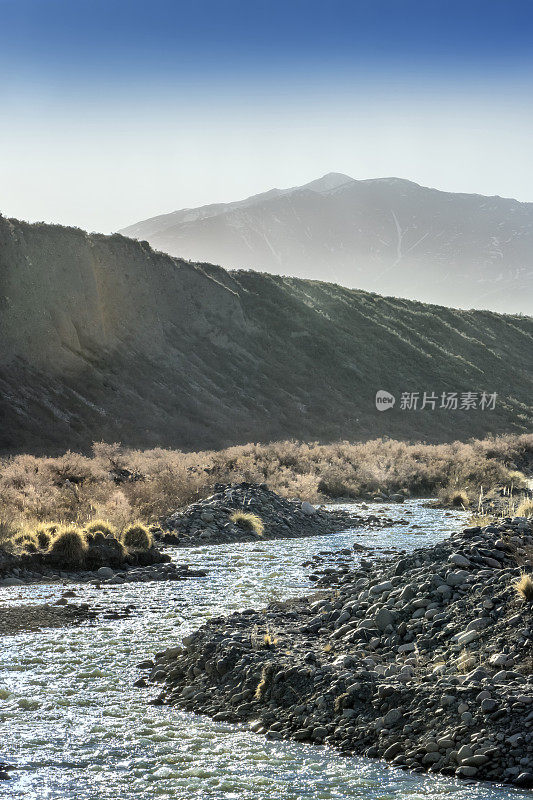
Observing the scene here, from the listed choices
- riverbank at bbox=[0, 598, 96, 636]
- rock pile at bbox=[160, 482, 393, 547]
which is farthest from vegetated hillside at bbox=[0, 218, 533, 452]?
riverbank at bbox=[0, 598, 96, 636]

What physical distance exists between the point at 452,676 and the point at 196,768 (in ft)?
8.21

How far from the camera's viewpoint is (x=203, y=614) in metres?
12.3

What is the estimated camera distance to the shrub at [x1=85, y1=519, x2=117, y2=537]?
17.4 meters

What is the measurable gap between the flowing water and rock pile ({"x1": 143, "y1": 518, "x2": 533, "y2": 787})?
26 centimetres

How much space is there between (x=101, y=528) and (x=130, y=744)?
34.8 ft

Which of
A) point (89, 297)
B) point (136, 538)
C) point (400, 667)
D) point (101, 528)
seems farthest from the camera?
point (89, 297)

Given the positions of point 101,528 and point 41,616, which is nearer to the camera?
point 41,616

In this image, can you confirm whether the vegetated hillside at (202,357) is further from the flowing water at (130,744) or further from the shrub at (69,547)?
the flowing water at (130,744)

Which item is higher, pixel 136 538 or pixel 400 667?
pixel 400 667

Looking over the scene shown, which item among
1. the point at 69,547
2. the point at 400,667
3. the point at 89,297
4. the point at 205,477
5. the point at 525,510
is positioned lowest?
the point at 69,547

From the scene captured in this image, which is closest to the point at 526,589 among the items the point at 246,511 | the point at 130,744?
the point at 130,744

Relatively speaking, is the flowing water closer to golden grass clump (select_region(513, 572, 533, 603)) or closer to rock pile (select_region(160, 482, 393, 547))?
golden grass clump (select_region(513, 572, 533, 603))

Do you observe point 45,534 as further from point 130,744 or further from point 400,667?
point 400,667

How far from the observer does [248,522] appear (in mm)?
21922
